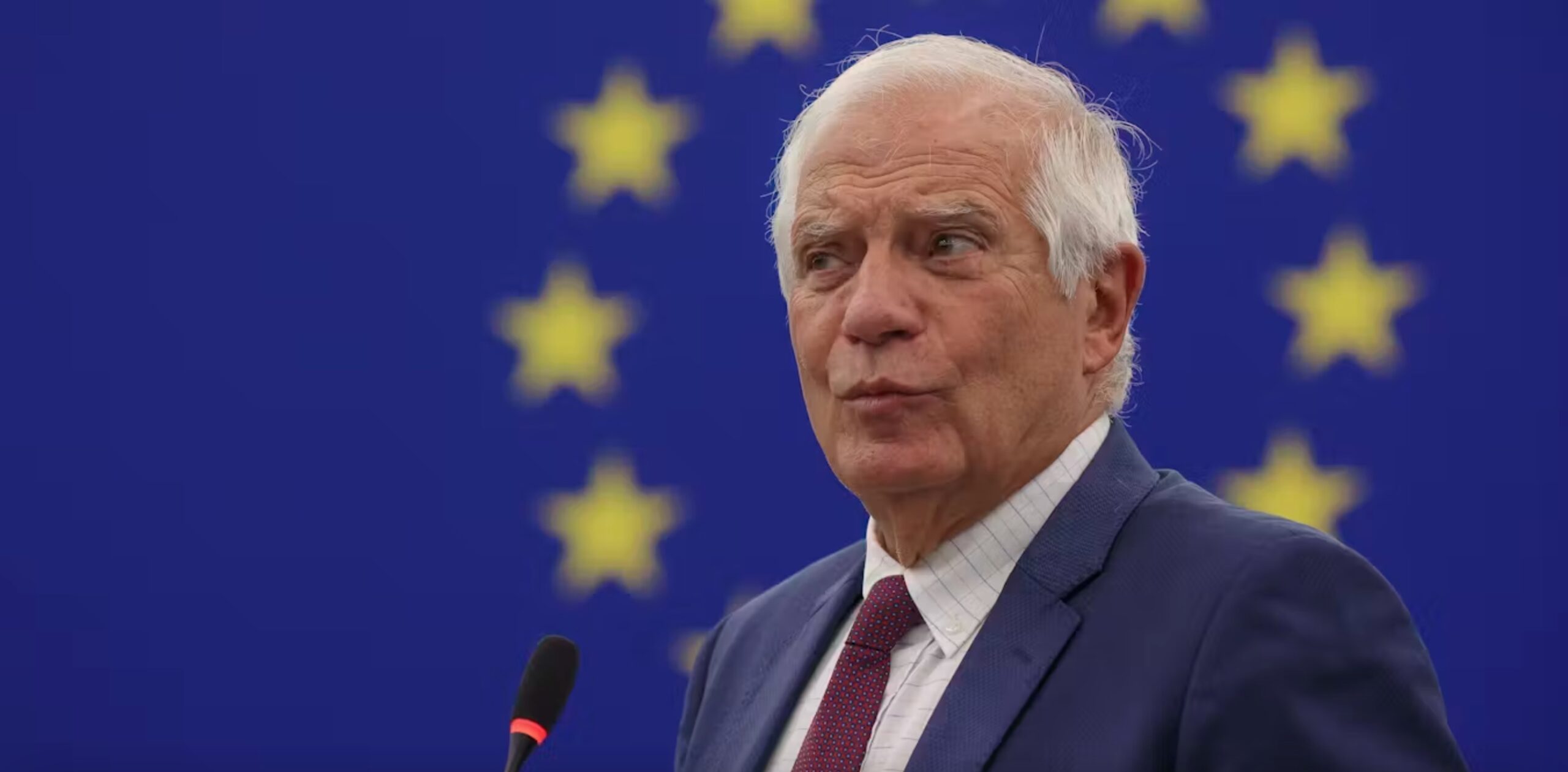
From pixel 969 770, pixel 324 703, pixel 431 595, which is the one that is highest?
pixel 431 595

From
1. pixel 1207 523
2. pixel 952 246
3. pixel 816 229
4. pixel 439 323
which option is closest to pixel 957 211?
pixel 952 246

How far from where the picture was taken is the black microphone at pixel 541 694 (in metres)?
1.62

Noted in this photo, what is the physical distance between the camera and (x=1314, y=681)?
1.26m

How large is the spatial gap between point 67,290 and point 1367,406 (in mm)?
2287

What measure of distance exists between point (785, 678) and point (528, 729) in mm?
304

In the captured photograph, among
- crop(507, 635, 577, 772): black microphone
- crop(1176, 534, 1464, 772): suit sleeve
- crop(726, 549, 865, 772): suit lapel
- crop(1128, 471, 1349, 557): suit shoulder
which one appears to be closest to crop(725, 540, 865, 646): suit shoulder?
crop(726, 549, 865, 772): suit lapel

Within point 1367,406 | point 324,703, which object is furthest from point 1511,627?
point 324,703

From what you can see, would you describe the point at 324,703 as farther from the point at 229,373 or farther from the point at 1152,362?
the point at 1152,362

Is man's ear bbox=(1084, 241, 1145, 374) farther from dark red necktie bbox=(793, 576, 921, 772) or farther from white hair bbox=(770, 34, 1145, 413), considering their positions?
dark red necktie bbox=(793, 576, 921, 772)

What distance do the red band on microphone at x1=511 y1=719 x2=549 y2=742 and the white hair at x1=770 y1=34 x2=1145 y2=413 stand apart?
21.4 inches

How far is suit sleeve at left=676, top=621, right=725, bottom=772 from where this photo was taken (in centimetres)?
195

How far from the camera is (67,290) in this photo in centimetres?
294

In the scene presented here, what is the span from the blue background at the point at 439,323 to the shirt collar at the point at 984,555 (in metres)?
1.11

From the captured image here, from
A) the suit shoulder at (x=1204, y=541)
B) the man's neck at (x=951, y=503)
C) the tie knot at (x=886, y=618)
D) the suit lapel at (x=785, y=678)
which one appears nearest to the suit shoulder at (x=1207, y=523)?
the suit shoulder at (x=1204, y=541)
